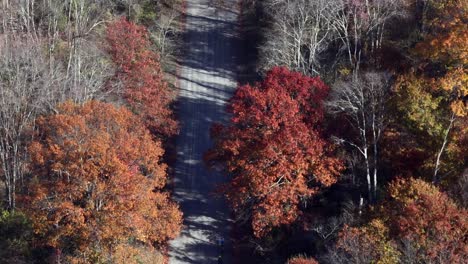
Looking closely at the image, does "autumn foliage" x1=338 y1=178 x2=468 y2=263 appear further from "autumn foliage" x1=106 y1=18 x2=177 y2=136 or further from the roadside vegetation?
"autumn foliage" x1=106 y1=18 x2=177 y2=136

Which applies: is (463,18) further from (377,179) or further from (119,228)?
(119,228)

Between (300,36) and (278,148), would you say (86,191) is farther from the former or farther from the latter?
(300,36)

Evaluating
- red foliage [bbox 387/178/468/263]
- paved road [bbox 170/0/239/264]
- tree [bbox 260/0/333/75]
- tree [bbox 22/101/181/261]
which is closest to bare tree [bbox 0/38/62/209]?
tree [bbox 22/101/181/261]

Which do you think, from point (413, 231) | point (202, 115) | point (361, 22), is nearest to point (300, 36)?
point (361, 22)

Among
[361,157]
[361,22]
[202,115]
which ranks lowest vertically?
[202,115]

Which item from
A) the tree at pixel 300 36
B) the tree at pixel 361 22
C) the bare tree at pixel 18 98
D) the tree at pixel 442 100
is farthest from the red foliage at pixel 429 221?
the bare tree at pixel 18 98

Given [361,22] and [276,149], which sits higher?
[361,22]

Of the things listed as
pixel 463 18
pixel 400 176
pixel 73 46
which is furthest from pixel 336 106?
pixel 73 46

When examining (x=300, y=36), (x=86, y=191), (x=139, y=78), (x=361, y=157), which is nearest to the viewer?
(x=86, y=191)
